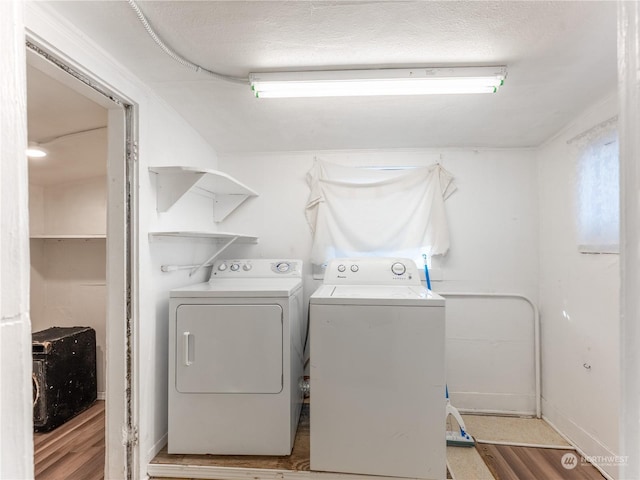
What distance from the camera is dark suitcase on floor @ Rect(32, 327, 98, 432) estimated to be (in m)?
2.27

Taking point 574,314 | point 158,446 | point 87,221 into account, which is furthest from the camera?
point 87,221

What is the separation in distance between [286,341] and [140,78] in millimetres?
1660

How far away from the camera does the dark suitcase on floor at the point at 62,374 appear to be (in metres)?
2.27

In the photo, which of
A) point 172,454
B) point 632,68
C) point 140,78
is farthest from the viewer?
point 172,454

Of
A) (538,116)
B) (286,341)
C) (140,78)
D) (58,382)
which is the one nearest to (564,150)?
(538,116)

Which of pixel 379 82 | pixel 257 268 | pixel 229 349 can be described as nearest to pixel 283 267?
pixel 257 268

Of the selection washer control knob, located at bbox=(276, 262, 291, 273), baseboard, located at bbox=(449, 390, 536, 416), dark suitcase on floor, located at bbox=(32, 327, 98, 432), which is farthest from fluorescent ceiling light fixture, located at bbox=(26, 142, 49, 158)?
baseboard, located at bbox=(449, 390, 536, 416)

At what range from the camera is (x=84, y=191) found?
110 inches

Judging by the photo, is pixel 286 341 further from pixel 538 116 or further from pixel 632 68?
pixel 538 116

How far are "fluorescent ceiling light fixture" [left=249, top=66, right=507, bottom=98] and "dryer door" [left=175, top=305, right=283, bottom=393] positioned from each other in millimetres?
1226

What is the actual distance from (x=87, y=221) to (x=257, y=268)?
5.46ft

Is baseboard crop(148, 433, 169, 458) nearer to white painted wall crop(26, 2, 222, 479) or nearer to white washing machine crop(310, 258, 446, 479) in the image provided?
white painted wall crop(26, 2, 222, 479)

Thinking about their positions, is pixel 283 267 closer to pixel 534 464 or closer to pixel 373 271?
pixel 373 271

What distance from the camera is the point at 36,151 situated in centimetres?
233
